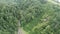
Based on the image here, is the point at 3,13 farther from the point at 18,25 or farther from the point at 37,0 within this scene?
the point at 37,0

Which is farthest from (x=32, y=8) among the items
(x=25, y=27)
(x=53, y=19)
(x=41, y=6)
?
(x=53, y=19)

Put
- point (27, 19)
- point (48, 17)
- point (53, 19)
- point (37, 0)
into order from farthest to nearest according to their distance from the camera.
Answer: point (37, 0) → point (27, 19) → point (48, 17) → point (53, 19)

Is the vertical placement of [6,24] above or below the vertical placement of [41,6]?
below

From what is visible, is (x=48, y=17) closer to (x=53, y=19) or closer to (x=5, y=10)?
(x=53, y=19)

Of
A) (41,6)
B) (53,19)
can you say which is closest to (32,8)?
(41,6)

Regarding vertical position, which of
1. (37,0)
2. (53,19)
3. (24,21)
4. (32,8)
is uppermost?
(37,0)

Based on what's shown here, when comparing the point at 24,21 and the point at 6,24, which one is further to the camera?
the point at 24,21

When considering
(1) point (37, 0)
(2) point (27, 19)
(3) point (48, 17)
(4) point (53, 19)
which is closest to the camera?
(4) point (53, 19)
